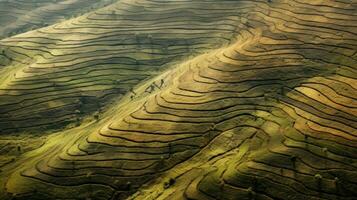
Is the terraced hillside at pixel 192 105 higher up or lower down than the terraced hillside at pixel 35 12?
lower down

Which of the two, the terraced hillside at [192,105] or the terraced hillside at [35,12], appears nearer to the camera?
the terraced hillside at [192,105]

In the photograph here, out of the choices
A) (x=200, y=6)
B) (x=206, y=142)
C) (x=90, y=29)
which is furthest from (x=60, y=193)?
(x=200, y=6)

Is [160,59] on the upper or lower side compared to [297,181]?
upper

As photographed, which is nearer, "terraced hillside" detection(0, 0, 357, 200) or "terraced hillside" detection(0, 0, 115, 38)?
"terraced hillside" detection(0, 0, 357, 200)

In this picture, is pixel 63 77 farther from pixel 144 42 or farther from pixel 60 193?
pixel 60 193

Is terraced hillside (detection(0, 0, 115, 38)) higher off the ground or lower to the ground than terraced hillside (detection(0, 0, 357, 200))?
higher

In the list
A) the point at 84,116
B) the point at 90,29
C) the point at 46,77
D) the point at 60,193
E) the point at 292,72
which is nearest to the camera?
the point at 60,193

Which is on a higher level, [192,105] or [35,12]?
[35,12]

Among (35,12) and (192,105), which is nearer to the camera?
(192,105)
